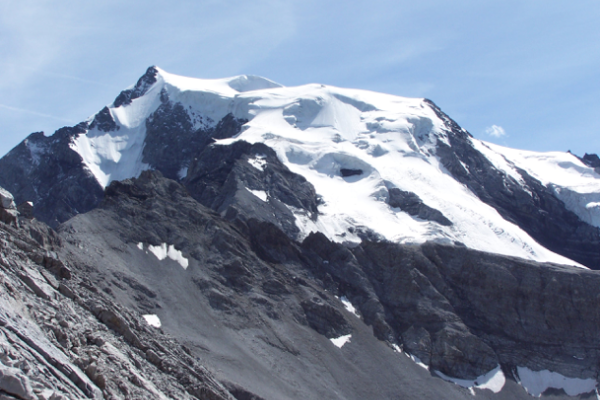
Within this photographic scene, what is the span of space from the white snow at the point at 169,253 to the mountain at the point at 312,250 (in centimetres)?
18

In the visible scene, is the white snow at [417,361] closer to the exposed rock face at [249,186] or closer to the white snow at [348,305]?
the white snow at [348,305]

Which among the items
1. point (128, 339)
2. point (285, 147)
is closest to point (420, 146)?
point (285, 147)

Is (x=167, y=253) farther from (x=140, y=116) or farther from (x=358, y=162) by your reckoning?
(x=140, y=116)

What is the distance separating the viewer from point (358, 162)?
397ft

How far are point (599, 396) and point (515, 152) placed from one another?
93.6 meters

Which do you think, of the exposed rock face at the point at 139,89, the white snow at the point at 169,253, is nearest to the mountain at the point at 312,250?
the white snow at the point at 169,253

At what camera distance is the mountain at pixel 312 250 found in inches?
2297

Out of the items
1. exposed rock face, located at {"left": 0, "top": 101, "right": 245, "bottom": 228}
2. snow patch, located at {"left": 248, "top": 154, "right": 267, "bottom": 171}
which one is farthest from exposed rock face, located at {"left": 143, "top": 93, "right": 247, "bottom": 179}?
snow patch, located at {"left": 248, "top": 154, "right": 267, "bottom": 171}

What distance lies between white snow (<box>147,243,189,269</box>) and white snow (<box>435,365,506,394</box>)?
31824 mm

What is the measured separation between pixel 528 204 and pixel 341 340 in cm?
6969

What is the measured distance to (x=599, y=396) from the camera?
8012 cm

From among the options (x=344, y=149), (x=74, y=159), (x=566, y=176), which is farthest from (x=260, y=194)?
(x=566, y=176)

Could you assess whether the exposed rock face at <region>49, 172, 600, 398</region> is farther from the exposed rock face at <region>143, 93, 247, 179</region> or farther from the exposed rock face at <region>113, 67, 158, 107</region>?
the exposed rock face at <region>113, 67, 158, 107</region>

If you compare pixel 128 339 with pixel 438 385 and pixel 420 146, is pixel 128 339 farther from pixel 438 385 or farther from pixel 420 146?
pixel 420 146
